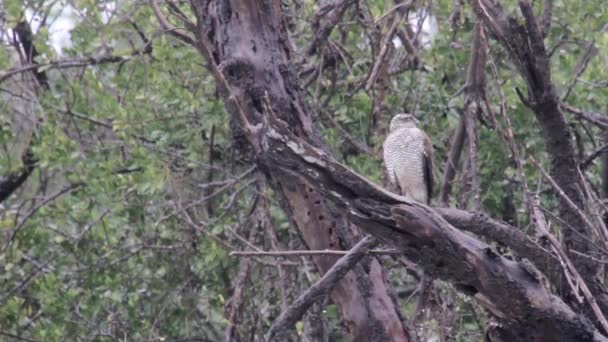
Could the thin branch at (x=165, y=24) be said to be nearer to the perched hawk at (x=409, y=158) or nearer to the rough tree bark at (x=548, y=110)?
the rough tree bark at (x=548, y=110)

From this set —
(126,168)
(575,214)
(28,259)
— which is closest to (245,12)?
(575,214)

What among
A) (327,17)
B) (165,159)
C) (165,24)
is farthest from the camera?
(165,159)

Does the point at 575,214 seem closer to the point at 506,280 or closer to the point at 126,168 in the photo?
the point at 506,280

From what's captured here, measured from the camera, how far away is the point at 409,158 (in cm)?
661

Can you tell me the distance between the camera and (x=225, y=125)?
7.36 meters

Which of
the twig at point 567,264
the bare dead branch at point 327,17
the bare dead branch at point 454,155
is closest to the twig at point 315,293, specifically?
the twig at point 567,264

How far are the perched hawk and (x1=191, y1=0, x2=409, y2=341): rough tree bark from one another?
1.49m

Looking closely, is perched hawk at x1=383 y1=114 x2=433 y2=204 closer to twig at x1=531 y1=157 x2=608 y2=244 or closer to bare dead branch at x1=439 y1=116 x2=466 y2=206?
bare dead branch at x1=439 y1=116 x2=466 y2=206

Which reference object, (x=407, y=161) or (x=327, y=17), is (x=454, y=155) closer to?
(x=407, y=161)

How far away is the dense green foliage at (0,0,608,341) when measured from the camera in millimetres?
7164

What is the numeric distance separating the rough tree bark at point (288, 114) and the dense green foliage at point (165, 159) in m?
1.84

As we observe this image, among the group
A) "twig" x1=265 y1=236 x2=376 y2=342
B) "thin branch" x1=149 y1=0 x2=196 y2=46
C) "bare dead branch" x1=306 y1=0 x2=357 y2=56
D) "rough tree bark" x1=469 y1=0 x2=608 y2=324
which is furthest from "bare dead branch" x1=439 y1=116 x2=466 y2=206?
"thin branch" x1=149 y1=0 x2=196 y2=46

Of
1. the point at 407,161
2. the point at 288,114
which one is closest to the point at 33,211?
the point at 407,161

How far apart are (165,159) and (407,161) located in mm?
1769
